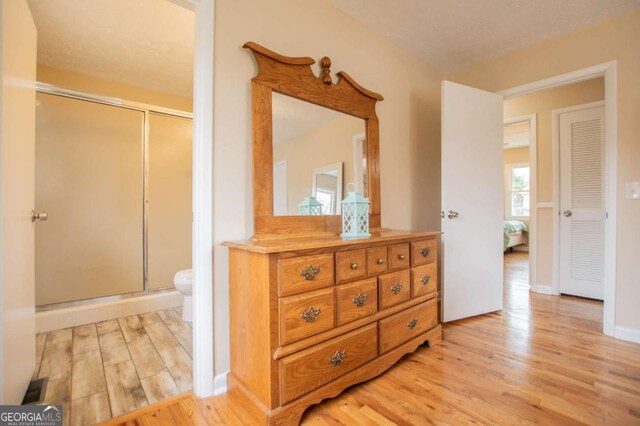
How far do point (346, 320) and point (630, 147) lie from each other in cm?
252

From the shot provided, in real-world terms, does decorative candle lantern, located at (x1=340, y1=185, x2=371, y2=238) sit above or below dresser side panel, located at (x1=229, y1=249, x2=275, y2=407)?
above

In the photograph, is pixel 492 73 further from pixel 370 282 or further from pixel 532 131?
pixel 370 282

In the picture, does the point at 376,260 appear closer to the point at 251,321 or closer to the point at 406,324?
the point at 406,324

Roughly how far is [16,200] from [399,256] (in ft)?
6.37

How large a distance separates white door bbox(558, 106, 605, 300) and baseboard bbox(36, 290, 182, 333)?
14.2ft

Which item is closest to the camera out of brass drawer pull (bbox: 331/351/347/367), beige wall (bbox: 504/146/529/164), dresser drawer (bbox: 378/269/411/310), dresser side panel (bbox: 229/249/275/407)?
dresser side panel (bbox: 229/249/275/407)

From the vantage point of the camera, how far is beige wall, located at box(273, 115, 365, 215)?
1.77 m

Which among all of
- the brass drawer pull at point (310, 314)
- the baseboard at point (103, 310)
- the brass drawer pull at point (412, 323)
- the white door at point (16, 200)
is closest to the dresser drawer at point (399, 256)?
the brass drawer pull at point (412, 323)

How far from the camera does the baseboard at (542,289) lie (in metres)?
3.32

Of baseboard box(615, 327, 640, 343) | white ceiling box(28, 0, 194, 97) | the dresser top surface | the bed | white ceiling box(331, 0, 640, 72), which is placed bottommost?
baseboard box(615, 327, 640, 343)

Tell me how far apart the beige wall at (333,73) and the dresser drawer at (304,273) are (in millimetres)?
471

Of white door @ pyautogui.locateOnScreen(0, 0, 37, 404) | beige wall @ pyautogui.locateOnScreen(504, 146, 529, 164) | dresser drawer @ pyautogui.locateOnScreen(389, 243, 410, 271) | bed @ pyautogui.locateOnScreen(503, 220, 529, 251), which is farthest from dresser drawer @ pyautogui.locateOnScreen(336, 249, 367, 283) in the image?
beige wall @ pyautogui.locateOnScreen(504, 146, 529, 164)

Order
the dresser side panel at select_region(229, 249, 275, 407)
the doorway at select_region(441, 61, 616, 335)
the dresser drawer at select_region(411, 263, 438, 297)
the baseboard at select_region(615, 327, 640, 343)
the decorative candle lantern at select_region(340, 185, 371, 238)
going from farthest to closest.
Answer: the doorway at select_region(441, 61, 616, 335) → the baseboard at select_region(615, 327, 640, 343) → the dresser drawer at select_region(411, 263, 438, 297) → the decorative candle lantern at select_region(340, 185, 371, 238) → the dresser side panel at select_region(229, 249, 275, 407)

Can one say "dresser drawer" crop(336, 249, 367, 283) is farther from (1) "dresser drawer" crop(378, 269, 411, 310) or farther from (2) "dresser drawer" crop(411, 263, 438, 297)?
(2) "dresser drawer" crop(411, 263, 438, 297)
